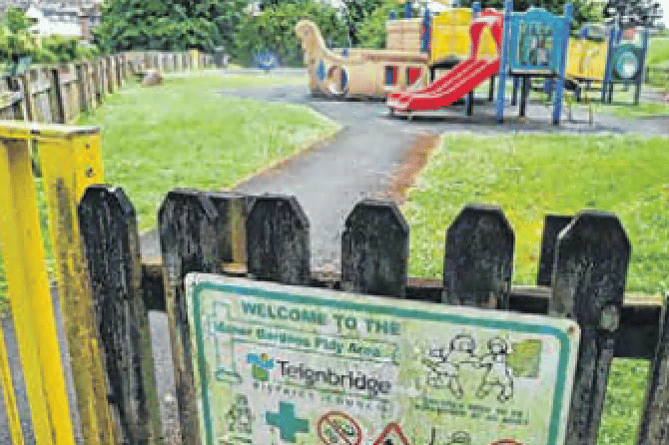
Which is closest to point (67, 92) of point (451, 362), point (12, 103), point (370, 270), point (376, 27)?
point (12, 103)

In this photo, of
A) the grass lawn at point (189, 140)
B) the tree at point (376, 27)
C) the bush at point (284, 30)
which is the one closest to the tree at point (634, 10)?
the tree at point (376, 27)

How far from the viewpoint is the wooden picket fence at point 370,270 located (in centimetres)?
139

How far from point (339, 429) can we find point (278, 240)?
52cm

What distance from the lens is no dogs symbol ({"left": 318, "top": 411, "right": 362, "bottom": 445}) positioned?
1633 mm

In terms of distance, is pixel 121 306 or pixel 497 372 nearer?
pixel 497 372

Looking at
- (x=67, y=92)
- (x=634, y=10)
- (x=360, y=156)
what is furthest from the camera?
(x=634, y=10)

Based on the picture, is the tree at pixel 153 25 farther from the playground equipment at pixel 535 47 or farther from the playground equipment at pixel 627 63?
the playground equipment at pixel 535 47

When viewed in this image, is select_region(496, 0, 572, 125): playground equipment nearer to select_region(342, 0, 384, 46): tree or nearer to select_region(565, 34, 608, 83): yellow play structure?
select_region(565, 34, 608, 83): yellow play structure

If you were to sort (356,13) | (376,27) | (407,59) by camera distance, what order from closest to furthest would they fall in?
(407,59)
(376,27)
(356,13)

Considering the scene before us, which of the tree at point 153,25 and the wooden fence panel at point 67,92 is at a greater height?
the tree at point 153,25

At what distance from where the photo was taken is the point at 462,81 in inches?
594

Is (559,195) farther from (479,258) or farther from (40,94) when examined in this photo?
(40,94)

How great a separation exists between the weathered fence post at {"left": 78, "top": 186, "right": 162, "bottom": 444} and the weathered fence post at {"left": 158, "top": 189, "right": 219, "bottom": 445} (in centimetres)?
11

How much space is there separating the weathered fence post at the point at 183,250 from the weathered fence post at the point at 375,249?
1.17 feet
